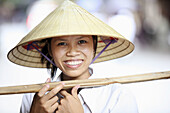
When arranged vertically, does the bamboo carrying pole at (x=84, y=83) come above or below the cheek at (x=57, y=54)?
below

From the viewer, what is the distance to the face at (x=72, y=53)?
1036 mm

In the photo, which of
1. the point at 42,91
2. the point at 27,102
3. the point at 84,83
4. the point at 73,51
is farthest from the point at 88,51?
the point at 27,102

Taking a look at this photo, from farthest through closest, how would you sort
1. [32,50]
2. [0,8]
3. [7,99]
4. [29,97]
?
[0,8] → [7,99] → [32,50] → [29,97]

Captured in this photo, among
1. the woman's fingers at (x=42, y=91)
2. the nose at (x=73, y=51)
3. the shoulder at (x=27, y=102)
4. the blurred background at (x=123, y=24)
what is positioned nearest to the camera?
the woman's fingers at (x=42, y=91)

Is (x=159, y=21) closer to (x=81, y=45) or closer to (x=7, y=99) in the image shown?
(x=7, y=99)


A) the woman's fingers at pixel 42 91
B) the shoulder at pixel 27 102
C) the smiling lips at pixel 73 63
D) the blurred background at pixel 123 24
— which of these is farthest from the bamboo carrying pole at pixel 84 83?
the blurred background at pixel 123 24

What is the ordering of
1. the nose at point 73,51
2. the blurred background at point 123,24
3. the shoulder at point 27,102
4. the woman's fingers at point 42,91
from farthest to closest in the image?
the blurred background at point 123,24, the shoulder at point 27,102, the nose at point 73,51, the woman's fingers at point 42,91

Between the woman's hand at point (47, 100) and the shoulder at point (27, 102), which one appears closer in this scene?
the woman's hand at point (47, 100)

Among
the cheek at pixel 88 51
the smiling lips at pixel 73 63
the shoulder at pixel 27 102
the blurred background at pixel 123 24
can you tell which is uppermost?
the cheek at pixel 88 51

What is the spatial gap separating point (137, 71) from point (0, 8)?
5343 millimetres

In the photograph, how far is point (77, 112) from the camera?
925 mm

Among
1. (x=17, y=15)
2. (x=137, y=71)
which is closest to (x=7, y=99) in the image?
(x=137, y=71)

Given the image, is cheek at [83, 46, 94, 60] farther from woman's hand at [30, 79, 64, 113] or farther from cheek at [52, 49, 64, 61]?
woman's hand at [30, 79, 64, 113]

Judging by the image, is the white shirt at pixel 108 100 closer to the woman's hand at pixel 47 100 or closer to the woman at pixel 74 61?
the woman at pixel 74 61
